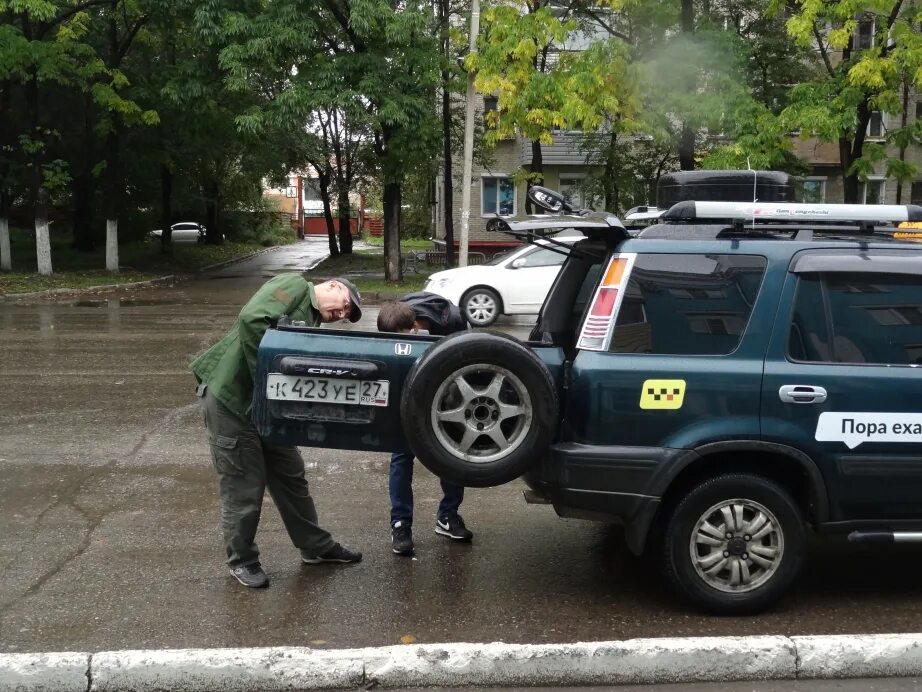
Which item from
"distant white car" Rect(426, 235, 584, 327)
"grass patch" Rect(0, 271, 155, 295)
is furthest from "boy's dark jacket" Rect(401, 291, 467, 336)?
"grass patch" Rect(0, 271, 155, 295)

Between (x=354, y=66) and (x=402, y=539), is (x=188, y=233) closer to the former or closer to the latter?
(x=354, y=66)

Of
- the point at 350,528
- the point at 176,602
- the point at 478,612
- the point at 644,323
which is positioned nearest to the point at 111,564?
the point at 176,602

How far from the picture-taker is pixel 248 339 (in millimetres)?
4711

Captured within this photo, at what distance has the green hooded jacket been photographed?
15.4ft

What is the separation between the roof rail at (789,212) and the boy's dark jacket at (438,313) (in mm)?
1292

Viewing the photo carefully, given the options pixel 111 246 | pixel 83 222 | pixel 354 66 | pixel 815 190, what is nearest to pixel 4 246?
pixel 111 246

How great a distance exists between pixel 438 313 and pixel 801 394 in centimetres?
194

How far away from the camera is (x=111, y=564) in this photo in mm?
5281

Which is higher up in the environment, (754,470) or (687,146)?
(687,146)

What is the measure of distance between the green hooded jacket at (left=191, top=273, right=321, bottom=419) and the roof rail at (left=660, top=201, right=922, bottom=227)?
1945mm

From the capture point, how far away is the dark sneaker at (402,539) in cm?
546

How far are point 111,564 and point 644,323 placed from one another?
3160mm

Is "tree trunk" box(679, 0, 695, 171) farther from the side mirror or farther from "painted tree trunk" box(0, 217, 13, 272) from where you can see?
"painted tree trunk" box(0, 217, 13, 272)

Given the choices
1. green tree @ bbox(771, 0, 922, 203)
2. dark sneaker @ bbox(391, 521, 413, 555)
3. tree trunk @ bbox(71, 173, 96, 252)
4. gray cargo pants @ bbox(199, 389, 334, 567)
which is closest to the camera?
gray cargo pants @ bbox(199, 389, 334, 567)
